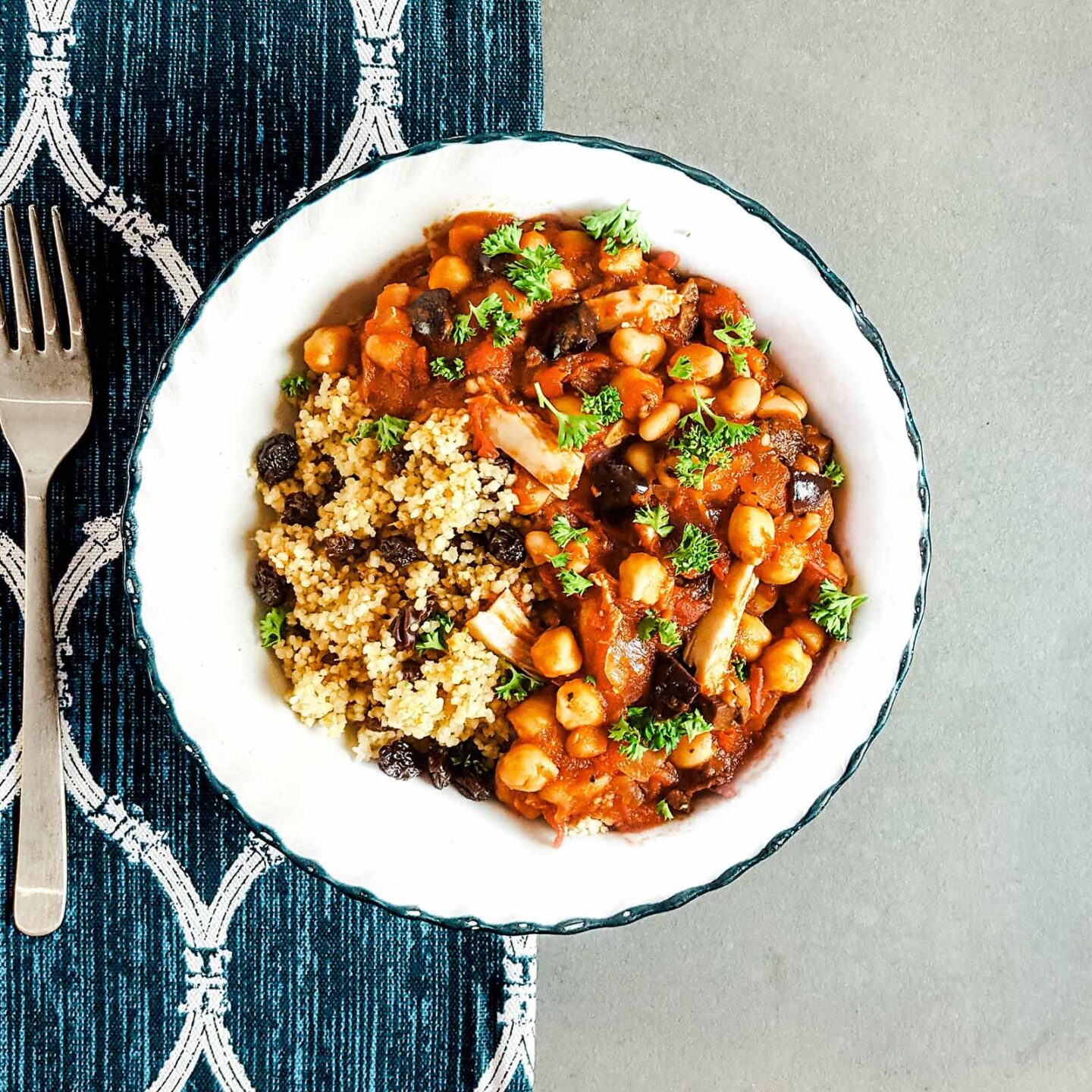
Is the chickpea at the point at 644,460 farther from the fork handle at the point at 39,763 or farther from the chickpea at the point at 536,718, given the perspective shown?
the fork handle at the point at 39,763

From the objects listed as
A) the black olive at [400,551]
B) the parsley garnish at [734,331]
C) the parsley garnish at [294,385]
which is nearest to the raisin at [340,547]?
the black olive at [400,551]

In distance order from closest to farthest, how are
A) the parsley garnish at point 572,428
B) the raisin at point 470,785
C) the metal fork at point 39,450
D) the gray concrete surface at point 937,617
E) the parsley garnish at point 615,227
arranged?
the parsley garnish at point 572,428
the parsley garnish at point 615,227
the raisin at point 470,785
the metal fork at point 39,450
the gray concrete surface at point 937,617

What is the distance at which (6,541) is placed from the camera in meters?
2.51

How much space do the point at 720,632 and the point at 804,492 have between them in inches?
13.8

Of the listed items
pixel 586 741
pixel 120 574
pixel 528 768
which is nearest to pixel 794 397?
pixel 586 741

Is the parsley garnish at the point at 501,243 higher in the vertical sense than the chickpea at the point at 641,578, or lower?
higher

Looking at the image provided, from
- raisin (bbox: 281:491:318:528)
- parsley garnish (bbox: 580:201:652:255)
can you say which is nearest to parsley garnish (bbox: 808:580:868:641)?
parsley garnish (bbox: 580:201:652:255)

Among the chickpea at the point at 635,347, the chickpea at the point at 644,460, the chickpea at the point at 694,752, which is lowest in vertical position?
the chickpea at the point at 694,752

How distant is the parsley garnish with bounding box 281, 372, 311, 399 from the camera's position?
2.27m

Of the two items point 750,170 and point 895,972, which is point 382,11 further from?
point 895,972

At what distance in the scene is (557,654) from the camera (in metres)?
2.09

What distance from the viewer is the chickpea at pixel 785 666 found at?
220 cm

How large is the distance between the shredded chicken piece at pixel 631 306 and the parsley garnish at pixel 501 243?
0.19 metres

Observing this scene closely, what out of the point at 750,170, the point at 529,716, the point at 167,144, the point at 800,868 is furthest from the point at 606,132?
the point at 800,868
